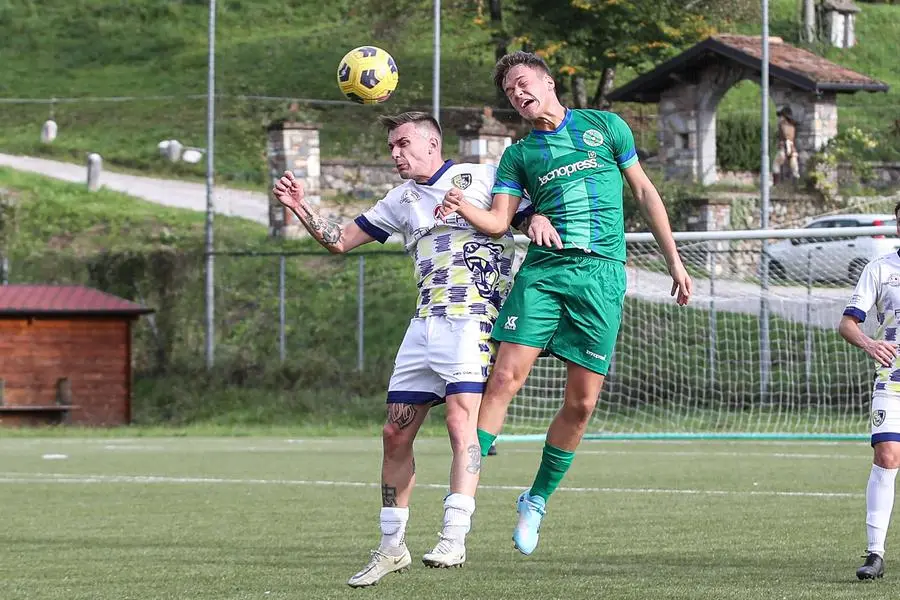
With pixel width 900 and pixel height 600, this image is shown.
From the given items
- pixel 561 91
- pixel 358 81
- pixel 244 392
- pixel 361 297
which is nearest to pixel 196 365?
pixel 244 392

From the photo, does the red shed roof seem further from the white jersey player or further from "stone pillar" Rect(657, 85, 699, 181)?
the white jersey player

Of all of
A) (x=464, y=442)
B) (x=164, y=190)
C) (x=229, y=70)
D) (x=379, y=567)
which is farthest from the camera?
(x=229, y=70)

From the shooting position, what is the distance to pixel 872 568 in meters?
7.01

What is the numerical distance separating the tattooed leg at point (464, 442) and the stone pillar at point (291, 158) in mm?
24948

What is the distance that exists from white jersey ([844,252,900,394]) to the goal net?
1337cm

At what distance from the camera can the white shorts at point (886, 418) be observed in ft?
24.5

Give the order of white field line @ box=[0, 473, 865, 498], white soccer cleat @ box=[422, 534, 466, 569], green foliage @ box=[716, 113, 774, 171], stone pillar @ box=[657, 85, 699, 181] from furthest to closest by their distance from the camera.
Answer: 1. green foliage @ box=[716, 113, 774, 171]
2. stone pillar @ box=[657, 85, 699, 181]
3. white field line @ box=[0, 473, 865, 498]
4. white soccer cleat @ box=[422, 534, 466, 569]

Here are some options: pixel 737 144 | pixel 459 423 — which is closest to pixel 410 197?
pixel 459 423

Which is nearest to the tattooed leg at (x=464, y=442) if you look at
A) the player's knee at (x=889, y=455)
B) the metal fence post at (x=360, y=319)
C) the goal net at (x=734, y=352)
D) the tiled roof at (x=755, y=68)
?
the player's knee at (x=889, y=455)

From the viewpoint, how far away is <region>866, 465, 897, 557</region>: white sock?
7312 mm

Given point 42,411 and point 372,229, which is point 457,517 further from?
point 42,411

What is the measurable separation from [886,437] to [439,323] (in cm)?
207

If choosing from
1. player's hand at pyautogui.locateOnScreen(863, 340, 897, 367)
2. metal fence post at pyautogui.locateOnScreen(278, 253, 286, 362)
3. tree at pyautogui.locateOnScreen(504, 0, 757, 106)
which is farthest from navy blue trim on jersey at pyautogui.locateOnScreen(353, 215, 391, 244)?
tree at pyautogui.locateOnScreen(504, 0, 757, 106)

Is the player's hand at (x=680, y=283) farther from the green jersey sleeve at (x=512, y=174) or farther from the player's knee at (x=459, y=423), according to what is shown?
the player's knee at (x=459, y=423)
